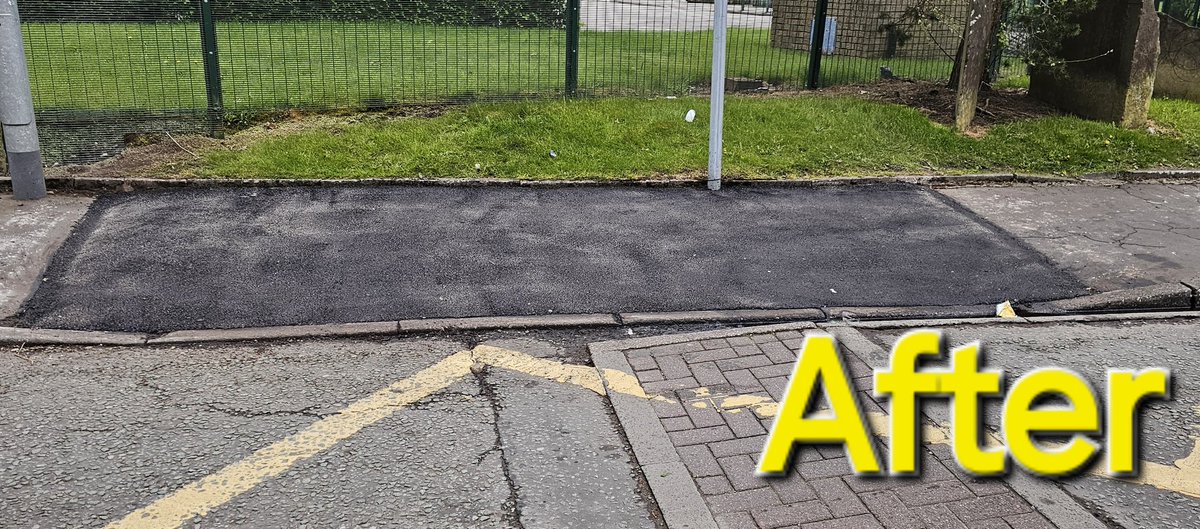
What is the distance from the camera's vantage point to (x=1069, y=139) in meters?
9.81

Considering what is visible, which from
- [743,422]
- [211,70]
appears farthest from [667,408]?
[211,70]

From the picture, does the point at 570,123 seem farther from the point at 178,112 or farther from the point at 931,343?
the point at 931,343

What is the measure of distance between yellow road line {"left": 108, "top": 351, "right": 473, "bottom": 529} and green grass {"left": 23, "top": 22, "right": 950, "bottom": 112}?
20.3ft

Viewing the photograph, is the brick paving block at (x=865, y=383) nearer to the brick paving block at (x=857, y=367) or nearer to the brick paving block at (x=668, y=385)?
the brick paving block at (x=857, y=367)

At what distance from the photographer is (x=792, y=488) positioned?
3.89 metres

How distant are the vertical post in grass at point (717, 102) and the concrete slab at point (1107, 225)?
2.12 metres

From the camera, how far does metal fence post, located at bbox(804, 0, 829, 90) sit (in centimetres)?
1192

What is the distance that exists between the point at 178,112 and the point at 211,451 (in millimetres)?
6412

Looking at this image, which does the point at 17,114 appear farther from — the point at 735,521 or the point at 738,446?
the point at 735,521

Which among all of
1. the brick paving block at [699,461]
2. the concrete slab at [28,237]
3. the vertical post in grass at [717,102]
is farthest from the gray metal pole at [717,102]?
the concrete slab at [28,237]

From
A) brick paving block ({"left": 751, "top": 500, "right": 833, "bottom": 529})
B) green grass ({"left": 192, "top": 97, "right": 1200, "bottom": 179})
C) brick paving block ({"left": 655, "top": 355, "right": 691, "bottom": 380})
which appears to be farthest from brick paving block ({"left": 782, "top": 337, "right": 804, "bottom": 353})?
green grass ({"left": 192, "top": 97, "right": 1200, "bottom": 179})

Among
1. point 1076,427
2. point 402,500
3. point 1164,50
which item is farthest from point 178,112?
point 1164,50

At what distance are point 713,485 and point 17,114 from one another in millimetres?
6409

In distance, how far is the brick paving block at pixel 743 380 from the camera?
4.80 metres
